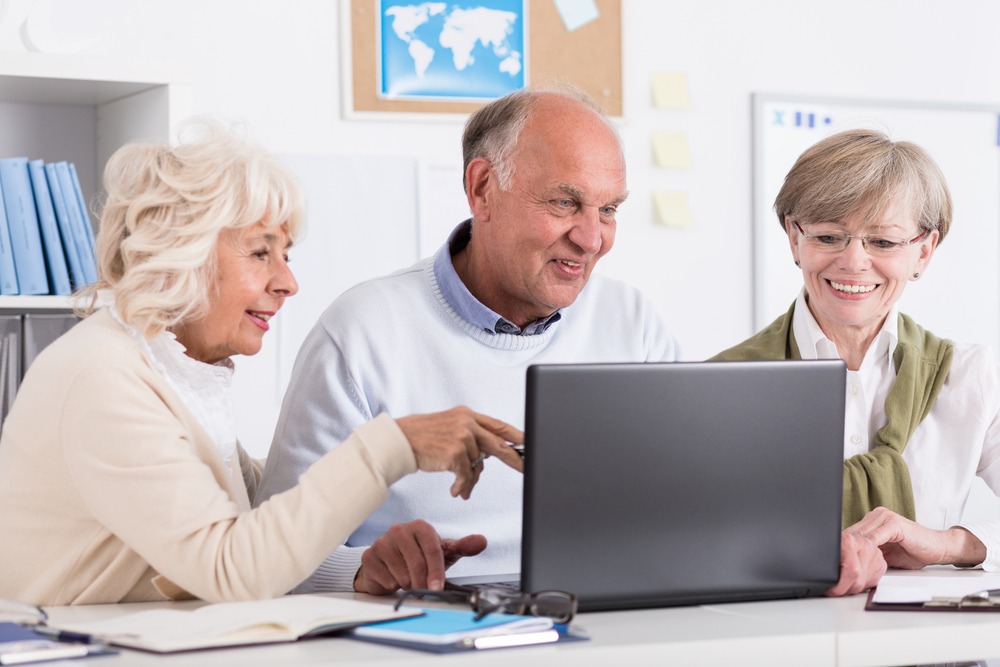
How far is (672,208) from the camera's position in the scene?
339cm

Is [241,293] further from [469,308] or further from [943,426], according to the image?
[943,426]

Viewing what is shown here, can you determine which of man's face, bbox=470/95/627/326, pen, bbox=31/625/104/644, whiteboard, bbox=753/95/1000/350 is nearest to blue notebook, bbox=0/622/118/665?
pen, bbox=31/625/104/644

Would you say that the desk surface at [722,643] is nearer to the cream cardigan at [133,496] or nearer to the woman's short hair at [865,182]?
the cream cardigan at [133,496]

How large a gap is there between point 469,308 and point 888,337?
2.15 feet

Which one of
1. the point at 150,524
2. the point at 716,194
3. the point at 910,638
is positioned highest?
the point at 716,194

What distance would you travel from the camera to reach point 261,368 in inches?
119

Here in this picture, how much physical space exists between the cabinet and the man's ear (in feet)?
2.36

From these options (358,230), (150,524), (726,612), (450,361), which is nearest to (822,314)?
(450,361)

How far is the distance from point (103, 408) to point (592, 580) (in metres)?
0.55

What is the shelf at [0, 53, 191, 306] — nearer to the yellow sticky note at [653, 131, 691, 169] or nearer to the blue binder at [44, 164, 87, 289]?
the blue binder at [44, 164, 87, 289]

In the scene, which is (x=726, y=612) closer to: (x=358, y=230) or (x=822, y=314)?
(x=822, y=314)

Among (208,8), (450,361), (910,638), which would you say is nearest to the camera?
(910,638)

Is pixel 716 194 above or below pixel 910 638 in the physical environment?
above

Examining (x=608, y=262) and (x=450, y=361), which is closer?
(x=450, y=361)
